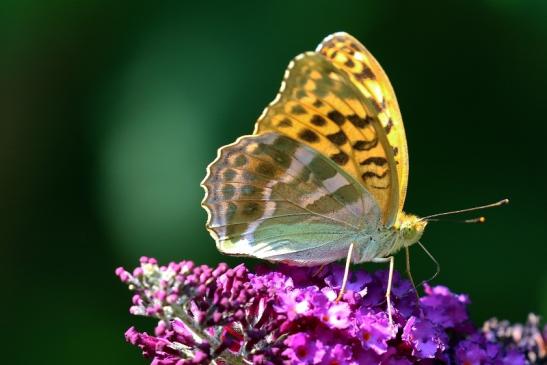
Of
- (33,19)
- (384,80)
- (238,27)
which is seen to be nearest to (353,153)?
(384,80)

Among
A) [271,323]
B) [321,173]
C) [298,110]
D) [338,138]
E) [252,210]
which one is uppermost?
[298,110]

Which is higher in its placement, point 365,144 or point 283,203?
point 365,144

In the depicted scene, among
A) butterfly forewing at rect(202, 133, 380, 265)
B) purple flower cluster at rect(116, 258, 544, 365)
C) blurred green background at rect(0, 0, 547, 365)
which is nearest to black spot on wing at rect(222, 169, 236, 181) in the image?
butterfly forewing at rect(202, 133, 380, 265)

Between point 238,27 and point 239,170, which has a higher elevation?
point 238,27

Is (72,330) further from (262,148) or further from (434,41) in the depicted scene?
(434,41)

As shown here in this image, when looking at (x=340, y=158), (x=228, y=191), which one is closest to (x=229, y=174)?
(x=228, y=191)

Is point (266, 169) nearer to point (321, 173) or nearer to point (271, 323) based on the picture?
point (321, 173)
